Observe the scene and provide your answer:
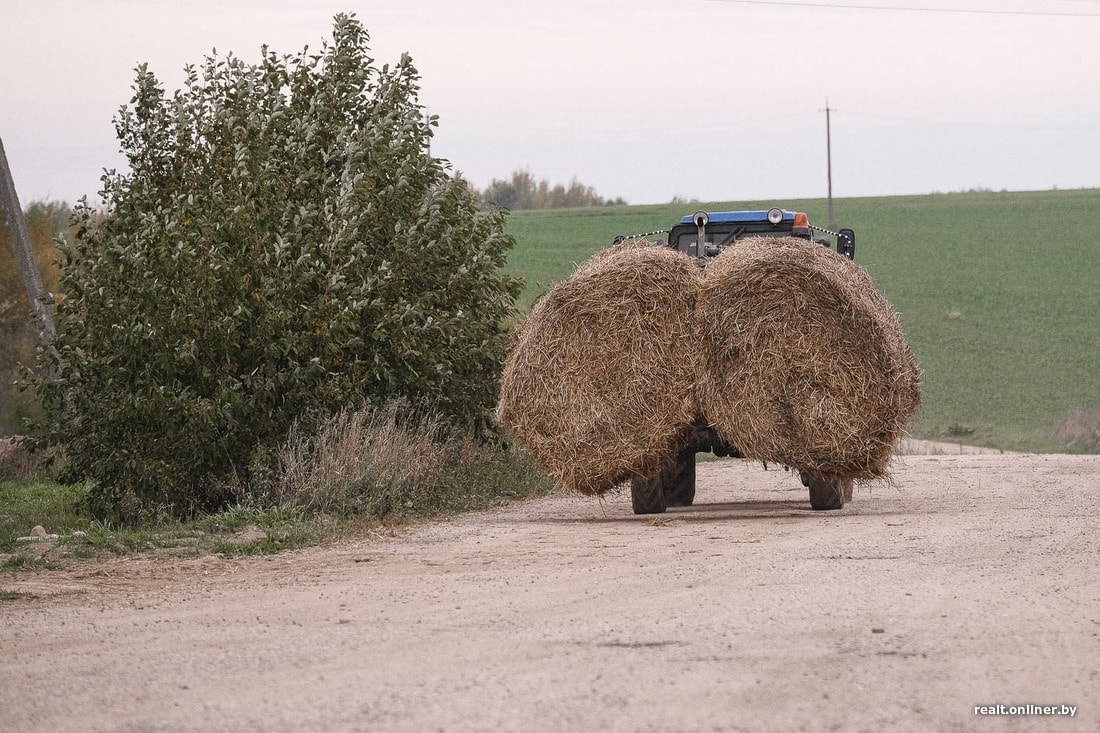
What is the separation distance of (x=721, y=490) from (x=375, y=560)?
7.81 metres

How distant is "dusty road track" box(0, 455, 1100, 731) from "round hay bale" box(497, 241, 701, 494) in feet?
2.79

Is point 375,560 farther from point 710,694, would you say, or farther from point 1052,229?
point 1052,229

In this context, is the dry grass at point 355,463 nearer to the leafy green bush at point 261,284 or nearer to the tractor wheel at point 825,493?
the leafy green bush at point 261,284

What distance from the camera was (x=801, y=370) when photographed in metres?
11.8

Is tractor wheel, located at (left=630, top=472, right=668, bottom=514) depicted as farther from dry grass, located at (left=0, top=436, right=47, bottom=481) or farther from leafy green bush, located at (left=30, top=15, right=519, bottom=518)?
dry grass, located at (left=0, top=436, right=47, bottom=481)

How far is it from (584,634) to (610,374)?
18.2 feet

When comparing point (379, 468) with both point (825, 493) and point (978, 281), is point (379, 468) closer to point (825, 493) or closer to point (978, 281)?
point (825, 493)

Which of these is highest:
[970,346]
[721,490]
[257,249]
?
[257,249]

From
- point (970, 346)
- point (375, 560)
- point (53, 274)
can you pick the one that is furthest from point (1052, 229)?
point (375, 560)

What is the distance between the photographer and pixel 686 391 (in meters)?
12.0

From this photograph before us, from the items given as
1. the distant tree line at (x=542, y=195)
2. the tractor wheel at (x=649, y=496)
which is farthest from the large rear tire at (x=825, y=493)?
the distant tree line at (x=542, y=195)

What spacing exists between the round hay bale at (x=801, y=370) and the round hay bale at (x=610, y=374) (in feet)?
1.06

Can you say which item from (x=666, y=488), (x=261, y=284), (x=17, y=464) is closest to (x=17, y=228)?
(x=17, y=464)

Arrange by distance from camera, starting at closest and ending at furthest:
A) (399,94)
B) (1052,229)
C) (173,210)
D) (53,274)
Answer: (173,210) → (399,94) → (53,274) → (1052,229)
